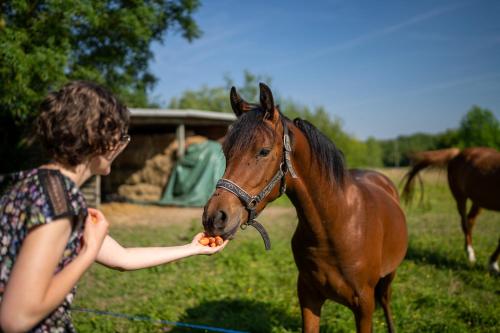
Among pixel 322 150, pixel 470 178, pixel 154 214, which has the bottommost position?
pixel 154 214

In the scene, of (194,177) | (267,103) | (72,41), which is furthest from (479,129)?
(267,103)

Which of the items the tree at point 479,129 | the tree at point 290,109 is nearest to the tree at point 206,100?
the tree at point 290,109

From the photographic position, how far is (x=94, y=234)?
1.21 m

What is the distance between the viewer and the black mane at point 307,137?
2021 mm

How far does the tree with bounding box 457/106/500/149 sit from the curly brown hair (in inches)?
1664

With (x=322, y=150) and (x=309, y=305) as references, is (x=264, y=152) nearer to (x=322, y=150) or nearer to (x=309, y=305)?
(x=322, y=150)

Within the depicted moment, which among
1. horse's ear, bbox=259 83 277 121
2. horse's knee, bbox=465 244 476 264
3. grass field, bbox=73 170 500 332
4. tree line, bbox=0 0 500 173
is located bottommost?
grass field, bbox=73 170 500 332

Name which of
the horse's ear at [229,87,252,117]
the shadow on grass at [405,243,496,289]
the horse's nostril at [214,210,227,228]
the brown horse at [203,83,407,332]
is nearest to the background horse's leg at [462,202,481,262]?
the shadow on grass at [405,243,496,289]

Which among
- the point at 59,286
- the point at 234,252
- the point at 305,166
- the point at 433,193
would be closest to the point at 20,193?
the point at 59,286

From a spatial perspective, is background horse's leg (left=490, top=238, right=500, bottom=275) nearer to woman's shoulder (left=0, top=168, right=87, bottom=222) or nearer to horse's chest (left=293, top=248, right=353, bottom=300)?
horse's chest (left=293, top=248, right=353, bottom=300)

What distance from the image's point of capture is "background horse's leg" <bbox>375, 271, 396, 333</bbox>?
11.3 feet

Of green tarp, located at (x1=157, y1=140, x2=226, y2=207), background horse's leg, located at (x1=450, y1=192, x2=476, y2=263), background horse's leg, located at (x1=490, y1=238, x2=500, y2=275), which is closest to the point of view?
background horse's leg, located at (x1=490, y1=238, x2=500, y2=275)

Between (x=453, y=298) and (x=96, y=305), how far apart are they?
428 centimetres

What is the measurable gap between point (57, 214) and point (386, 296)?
3.38 m
